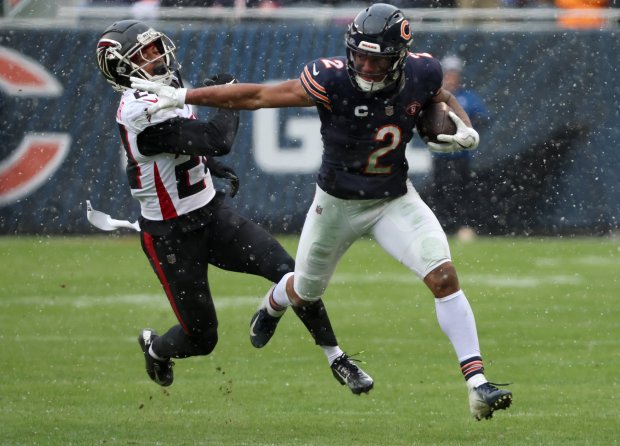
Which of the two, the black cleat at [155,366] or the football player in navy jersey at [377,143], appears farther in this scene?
the black cleat at [155,366]

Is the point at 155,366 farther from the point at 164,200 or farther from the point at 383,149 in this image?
the point at 383,149

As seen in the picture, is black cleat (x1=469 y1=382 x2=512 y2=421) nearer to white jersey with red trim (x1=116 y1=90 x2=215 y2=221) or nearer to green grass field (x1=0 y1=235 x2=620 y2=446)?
green grass field (x1=0 y1=235 x2=620 y2=446)

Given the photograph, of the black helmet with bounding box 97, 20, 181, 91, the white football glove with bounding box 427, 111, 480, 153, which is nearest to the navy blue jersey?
the white football glove with bounding box 427, 111, 480, 153

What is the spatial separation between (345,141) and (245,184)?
272 inches

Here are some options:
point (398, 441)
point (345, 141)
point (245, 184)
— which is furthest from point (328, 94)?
point (245, 184)

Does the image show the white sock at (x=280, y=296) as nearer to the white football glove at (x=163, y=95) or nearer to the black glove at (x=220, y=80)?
the black glove at (x=220, y=80)

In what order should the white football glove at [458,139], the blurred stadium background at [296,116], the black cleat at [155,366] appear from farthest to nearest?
the blurred stadium background at [296,116], the black cleat at [155,366], the white football glove at [458,139]

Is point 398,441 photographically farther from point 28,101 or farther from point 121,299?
point 28,101

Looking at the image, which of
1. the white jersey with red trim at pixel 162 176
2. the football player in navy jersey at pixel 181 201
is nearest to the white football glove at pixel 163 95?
the football player in navy jersey at pixel 181 201

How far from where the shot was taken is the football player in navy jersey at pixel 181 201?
6.08m

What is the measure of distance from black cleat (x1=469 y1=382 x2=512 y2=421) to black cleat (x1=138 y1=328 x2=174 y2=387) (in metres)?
1.95

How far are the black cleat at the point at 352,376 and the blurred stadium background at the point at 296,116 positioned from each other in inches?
244

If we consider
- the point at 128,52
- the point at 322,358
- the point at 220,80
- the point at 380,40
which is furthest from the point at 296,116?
the point at 380,40

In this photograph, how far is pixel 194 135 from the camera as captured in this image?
19.6ft
